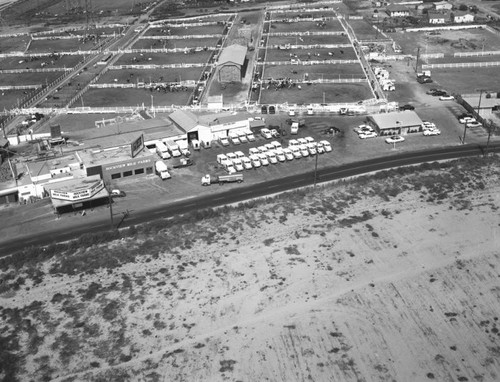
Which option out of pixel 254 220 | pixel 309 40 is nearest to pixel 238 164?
pixel 254 220

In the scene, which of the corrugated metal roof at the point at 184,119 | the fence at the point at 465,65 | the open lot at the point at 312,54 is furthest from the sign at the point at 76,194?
the fence at the point at 465,65

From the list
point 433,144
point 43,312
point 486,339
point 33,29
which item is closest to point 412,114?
point 433,144

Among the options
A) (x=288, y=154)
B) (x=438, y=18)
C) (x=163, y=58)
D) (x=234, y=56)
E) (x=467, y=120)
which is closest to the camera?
(x=288, y=154)

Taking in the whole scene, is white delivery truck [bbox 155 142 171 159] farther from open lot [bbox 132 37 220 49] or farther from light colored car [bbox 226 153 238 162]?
open lot [bbox 132 37 220 49]

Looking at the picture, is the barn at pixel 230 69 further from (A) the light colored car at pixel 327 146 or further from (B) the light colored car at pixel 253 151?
(A) the light colored car at pixel 327 146

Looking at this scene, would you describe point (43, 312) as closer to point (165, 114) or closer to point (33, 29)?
point (165, 114)

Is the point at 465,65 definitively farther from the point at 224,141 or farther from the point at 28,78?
the point at 28,78
